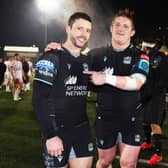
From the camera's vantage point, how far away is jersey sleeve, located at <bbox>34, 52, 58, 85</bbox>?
4090 mm

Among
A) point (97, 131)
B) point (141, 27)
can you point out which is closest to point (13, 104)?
point (97, 131)


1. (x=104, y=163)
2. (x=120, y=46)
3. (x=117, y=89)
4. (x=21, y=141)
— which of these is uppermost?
(x=120, y=46)

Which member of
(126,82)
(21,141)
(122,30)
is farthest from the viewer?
(21,141)

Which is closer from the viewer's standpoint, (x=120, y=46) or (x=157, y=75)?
(x=120, y=46)

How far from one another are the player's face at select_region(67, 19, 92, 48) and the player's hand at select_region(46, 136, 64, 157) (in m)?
0.96

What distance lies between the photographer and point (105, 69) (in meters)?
5.38

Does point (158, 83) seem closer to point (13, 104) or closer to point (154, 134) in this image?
point (154, 134)

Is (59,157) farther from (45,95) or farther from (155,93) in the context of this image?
(155,93)

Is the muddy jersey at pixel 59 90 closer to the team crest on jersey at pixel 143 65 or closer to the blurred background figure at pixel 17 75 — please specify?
the team crest on jersey at pixel 143 65

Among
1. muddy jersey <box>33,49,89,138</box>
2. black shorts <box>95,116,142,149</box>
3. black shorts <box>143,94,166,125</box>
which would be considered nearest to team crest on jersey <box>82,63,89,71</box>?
muddy jersey <box>33,49,89,138</box>

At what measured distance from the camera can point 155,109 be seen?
8.26 meters

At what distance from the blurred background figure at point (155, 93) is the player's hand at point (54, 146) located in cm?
396

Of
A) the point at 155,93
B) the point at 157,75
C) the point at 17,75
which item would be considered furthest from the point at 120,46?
the point at 17,75

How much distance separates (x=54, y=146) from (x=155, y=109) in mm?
4525
